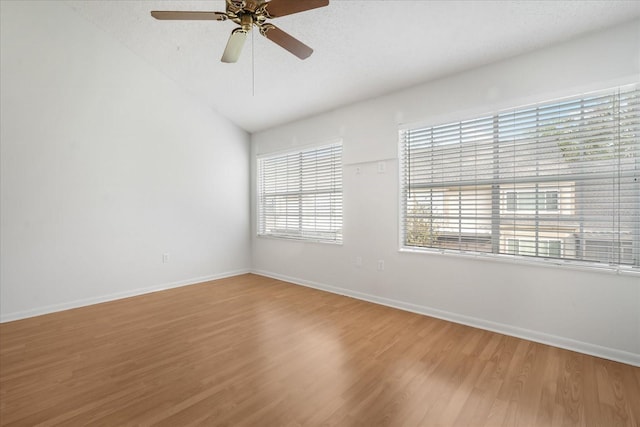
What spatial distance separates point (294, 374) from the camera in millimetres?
2168

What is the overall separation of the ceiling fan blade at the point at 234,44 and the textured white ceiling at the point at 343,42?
2.52 ft

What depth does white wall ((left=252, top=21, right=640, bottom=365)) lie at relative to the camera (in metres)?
2.40

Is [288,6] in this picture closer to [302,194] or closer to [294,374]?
[294,374]

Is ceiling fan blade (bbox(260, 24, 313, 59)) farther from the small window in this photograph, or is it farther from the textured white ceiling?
the small window

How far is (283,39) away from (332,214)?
2.58 metres

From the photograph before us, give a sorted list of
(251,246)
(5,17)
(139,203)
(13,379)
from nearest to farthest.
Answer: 1. (13,379)
2. (5,17)
3. (139,203)
4. (251,246)

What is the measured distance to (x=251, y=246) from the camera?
5.68 m

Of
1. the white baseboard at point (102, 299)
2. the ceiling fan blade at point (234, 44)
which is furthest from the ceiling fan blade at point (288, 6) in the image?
the white baseboard at point (102, 299)

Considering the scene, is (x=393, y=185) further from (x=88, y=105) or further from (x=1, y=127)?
(x=1, y=127)

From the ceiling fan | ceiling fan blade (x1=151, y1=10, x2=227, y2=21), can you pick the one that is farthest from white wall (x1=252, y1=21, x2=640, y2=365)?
ceiling fan blade (x1=151, y1=10, x2=227, y2=21)

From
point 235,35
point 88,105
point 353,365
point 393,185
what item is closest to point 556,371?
point 353,365

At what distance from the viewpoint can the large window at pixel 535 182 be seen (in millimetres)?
2402

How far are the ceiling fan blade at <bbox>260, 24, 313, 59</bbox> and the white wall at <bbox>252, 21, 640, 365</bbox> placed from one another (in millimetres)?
1622

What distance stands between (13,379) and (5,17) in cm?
360
